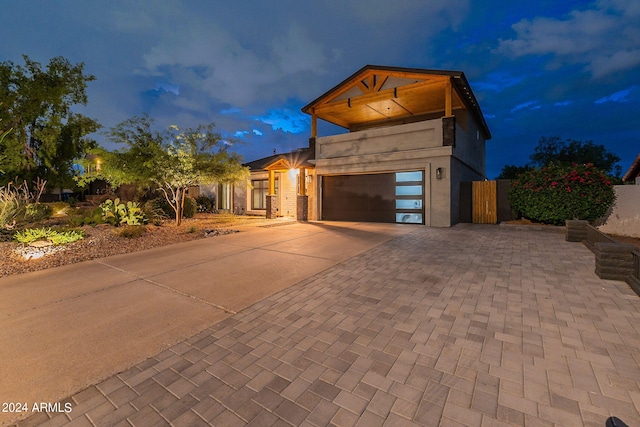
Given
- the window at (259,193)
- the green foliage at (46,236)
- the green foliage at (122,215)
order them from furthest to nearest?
the window at (259,193)
the green foliage at (122,215)
the green foliage at (46,236)

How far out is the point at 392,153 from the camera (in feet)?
41.3

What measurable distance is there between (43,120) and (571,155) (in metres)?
51.9

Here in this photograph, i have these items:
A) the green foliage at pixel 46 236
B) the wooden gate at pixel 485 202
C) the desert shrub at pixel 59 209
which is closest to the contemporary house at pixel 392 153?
the wooden gate at pixel 485 202

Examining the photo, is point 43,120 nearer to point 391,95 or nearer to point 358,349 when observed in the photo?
point 391,95

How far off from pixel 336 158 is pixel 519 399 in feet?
42.8

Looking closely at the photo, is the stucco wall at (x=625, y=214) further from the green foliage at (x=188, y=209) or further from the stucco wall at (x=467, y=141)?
the green foliage at (x=188, y=209)

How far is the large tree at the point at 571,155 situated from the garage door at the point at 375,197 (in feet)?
86.0

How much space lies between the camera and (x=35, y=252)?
631cm

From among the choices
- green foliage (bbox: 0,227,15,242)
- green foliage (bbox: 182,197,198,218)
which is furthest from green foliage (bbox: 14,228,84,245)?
green foliage (bbox: 182,197,198,218)

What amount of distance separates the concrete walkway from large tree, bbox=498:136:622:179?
34.7m

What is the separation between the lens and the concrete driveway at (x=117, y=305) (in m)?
2.28

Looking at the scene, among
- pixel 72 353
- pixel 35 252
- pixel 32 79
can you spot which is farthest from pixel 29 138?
pixel 72 353

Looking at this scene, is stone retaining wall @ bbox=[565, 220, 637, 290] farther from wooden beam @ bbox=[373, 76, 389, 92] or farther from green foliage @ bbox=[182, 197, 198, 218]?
green foliage @ bbox=[182, 197, 198, 218]

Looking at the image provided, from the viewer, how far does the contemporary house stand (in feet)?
38.4
